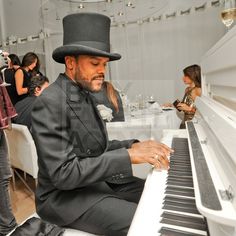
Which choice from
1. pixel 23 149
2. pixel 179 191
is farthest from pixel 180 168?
pixel 23 149

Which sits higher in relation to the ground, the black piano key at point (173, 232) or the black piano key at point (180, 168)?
the black piano key at point (180, 168)

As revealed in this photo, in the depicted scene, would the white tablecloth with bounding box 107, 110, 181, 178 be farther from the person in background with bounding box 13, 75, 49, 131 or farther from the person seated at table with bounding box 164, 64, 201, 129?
the person in background with bounding box 13, 75, 49, 131

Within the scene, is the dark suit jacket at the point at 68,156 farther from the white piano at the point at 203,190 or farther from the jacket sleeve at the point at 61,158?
the white piano at the point at 203,190

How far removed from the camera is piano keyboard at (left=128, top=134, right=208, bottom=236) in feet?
2.33

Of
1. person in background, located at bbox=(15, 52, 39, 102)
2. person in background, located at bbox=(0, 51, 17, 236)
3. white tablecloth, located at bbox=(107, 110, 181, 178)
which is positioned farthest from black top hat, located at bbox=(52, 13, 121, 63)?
person in background, located at bbox=(15, 52, 39, 102)

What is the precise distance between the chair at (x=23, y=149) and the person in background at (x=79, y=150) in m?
1.17

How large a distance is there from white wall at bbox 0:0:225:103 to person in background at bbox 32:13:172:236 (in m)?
A: 3.57

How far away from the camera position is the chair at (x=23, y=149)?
2.28m

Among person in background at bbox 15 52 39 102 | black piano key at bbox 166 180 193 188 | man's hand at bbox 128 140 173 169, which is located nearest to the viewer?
black piano key at bbox 166 180 193 188

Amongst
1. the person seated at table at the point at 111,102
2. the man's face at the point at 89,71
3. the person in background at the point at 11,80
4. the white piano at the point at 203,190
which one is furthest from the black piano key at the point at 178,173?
the person in background at the point at 11,80

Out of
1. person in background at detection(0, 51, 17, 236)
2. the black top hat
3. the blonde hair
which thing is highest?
the black top hat

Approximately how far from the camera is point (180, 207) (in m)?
0.81

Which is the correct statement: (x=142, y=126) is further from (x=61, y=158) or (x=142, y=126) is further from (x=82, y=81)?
→ (x=61, y=158)

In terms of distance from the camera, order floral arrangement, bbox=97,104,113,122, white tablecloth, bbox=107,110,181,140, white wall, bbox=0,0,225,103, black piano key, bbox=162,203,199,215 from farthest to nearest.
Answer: white wall, bbox=0,0,225,103, floral arrangement, bbox=97,104,113,122, white tablecloth, bbox=107,110,181,140, black piano key, bbox=162,203,199,215
